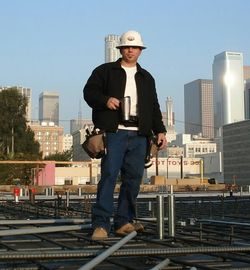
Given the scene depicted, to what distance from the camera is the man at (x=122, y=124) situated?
16.1 feet

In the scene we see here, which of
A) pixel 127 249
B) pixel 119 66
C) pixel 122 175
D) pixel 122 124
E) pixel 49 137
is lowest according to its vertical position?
Result: pixel 127 249

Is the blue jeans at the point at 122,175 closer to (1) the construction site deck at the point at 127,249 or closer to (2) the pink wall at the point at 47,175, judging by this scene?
(1) the construction site deck at the point at 127,249

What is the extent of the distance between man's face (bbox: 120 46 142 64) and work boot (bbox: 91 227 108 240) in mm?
1453

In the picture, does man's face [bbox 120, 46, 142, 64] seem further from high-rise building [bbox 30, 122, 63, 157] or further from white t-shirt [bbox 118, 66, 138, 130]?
high-rise building [bbox 30, 122, 63, 157]

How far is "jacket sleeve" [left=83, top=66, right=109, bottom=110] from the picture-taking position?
4.93 meters

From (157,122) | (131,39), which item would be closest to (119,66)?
(131,39)

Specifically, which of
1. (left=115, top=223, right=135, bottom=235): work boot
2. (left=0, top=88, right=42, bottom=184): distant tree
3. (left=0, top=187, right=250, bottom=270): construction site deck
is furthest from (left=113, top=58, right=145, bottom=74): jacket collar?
(left=0, top=88, right=42, bottom=184): distant tree

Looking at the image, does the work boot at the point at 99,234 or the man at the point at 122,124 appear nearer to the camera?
the work boot at the point at 99,234

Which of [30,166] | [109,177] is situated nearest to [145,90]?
[109,177]

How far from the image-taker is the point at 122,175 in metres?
5.11

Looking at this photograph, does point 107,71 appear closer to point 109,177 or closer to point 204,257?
point 109,177

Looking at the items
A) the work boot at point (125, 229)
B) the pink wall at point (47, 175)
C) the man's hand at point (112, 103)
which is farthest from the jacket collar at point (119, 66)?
the pink wall at point (47, 175)

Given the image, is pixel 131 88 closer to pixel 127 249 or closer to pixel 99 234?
pixel 99 234

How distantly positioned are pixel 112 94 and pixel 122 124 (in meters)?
0.27
